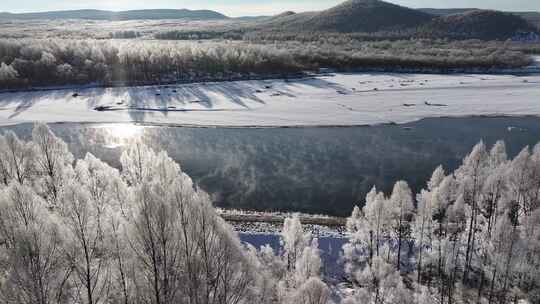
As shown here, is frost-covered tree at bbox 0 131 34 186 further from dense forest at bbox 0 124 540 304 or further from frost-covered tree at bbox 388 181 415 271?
frost-covered tree at bbox 388 181 415 271

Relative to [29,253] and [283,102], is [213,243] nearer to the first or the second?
[29,253]

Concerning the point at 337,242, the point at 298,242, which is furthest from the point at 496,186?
the point at 298,242

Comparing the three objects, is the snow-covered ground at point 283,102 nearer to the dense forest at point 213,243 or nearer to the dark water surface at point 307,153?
the dark water surface at point 307,153

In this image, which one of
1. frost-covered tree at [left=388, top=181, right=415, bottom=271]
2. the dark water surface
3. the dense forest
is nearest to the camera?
the dense forest

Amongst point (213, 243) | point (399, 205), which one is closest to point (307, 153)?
point (399, 205)

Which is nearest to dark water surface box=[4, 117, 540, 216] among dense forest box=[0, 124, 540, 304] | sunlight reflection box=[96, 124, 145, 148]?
sunlight reflection box=[96, 124, 145, 148]

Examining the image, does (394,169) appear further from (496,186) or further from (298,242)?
(298,242)

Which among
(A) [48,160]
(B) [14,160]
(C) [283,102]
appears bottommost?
(A) [48,160]
